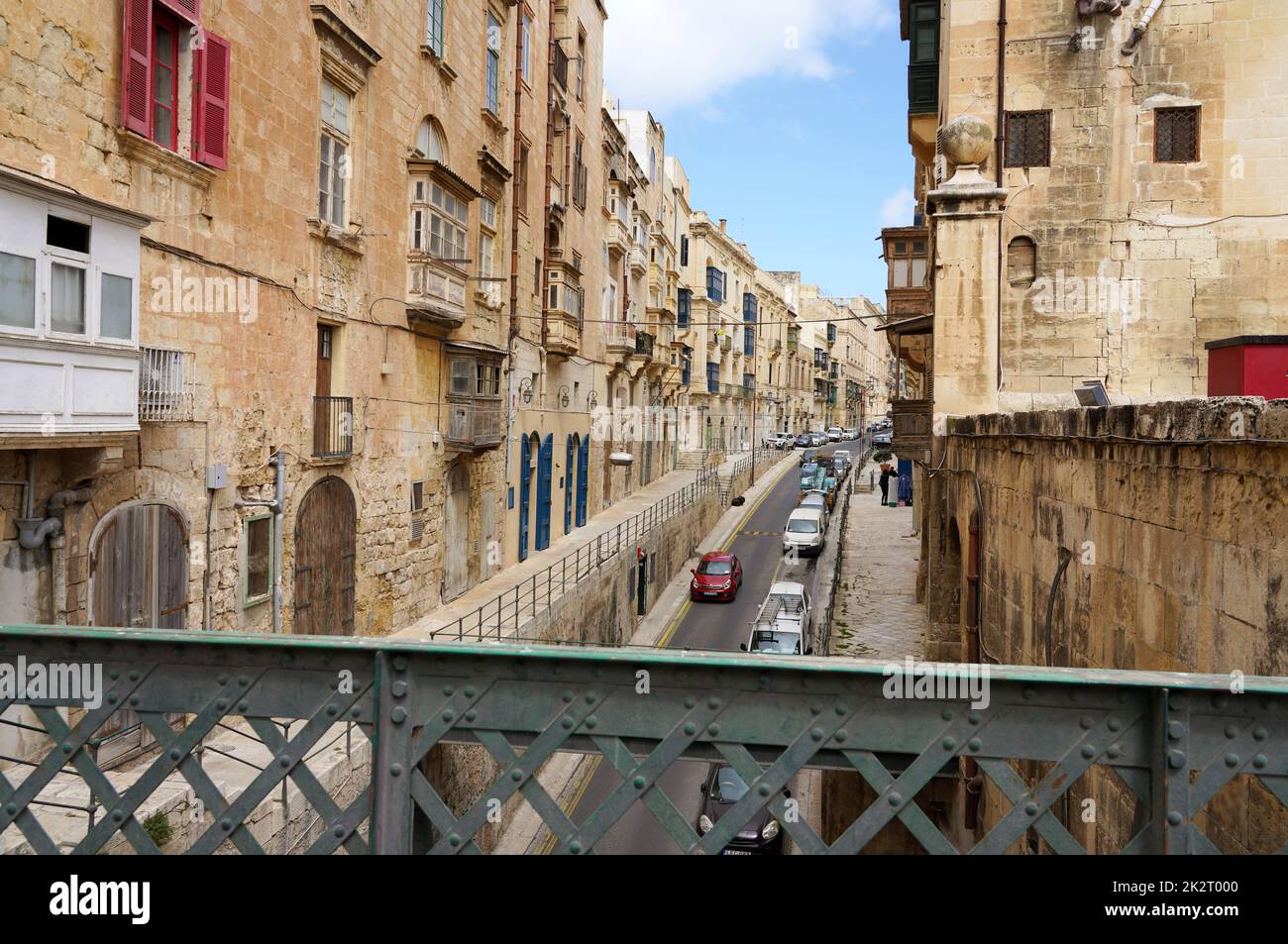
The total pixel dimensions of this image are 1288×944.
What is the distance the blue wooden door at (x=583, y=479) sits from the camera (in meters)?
32.1

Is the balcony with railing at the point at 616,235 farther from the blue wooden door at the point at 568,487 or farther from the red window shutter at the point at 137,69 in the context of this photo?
the red window shutter at the point at 137,69

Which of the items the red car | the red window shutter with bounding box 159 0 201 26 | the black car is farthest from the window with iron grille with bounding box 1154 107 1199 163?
the red car

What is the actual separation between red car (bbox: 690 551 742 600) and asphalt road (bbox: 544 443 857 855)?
367 millimetres

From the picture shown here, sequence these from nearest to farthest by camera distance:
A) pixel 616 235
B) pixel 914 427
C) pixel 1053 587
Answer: pixel 1053 587 → pixel 914 427 → pixel 616 235

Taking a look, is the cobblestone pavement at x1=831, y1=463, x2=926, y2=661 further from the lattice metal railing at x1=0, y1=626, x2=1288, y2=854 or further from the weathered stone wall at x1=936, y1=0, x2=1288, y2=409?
the lattice metal railing at x1=0, y1=626, x2=1288, y2=854

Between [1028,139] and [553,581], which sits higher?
[1028,139]

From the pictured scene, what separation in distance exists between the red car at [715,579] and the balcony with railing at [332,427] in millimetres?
17003

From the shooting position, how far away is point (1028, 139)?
1527 centimetres

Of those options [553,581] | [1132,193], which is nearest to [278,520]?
[553,581]

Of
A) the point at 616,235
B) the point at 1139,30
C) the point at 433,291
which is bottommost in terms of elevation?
the point at 433,291

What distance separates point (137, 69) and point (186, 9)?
133 cm

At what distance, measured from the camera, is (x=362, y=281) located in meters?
15.5

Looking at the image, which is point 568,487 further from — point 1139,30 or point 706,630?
point 1139,30
